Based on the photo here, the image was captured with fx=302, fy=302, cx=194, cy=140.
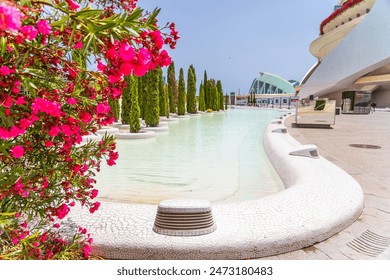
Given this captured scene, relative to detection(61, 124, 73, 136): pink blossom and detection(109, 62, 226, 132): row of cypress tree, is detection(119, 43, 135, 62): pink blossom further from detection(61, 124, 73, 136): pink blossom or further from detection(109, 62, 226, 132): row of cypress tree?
detection(109, 62, 226, 132): row of cypress tree

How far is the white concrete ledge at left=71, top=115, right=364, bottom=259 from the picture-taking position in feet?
9.34

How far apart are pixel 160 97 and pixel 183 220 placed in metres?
23.2

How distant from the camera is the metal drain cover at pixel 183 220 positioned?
296 centimetres

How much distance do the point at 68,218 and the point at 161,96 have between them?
22760 mm

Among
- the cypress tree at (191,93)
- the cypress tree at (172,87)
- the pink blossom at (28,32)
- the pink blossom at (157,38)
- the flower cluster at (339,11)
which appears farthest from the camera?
the flower cluster at (339,11)

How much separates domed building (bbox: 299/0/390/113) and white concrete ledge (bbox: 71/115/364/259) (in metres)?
33.1

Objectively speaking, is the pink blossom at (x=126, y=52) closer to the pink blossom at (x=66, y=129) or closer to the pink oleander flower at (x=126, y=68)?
the pink oleander flower at (x=126, y=68)

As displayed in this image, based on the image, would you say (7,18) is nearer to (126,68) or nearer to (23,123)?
(126,68)

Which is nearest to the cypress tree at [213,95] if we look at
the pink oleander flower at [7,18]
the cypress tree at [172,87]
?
the cypress tree at [172,87]

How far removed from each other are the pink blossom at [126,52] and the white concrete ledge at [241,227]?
1910 mm

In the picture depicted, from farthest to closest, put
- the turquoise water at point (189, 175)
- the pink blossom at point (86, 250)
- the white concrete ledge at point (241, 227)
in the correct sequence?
the turquoise water at point (189, 175), the white concrete ledge at point (241, 227), the pink blossom at point (86, 250)

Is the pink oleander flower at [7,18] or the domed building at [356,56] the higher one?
the domed building at [356,56]

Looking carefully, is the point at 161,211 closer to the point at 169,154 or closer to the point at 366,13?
the point at 169,154
